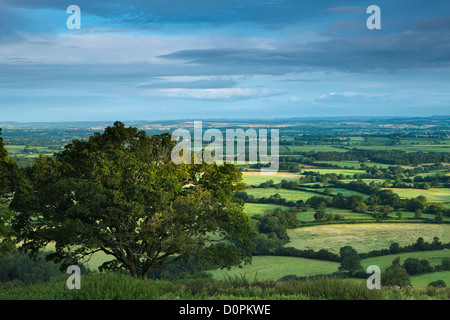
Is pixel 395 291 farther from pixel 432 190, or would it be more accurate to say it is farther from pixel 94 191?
pixel 432 190

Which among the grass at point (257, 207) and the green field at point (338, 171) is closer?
the grass at point (257, 207)

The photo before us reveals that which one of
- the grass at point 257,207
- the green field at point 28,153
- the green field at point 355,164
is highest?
the green field at point 28,153

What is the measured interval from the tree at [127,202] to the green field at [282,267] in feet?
79.3

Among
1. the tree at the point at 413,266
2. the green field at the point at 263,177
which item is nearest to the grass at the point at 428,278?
the tree at the point at 413,266

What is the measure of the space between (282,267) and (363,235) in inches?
951

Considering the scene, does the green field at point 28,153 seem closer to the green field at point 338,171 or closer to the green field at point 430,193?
the green field at point 338,171

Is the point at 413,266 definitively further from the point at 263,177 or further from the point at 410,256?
the point at 263,177

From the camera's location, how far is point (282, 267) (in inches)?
2130

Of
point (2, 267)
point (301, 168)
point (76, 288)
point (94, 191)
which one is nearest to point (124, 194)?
point (94, 191)

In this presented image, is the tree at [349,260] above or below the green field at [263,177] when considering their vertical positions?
below

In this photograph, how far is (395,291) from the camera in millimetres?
13406

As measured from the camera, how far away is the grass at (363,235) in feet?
217

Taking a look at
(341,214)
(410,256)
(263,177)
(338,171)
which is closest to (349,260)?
(410,256)
